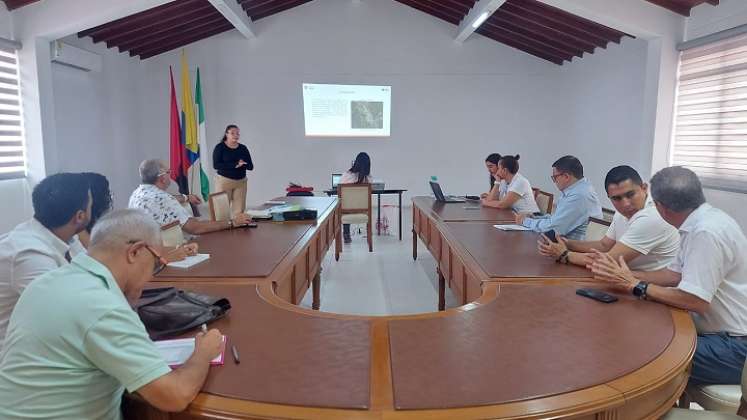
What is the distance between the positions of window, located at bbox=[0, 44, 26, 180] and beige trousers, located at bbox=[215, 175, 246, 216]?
6.39 ft

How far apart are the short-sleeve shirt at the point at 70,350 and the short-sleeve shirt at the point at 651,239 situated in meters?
1.85

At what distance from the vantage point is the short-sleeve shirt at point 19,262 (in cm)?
134

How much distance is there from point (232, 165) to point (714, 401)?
524 centimetres

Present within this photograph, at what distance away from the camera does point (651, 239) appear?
2014mm

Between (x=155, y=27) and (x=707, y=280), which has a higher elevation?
(x=155, y=27)

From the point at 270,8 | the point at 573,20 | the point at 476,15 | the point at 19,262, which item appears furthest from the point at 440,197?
the point at 270,8

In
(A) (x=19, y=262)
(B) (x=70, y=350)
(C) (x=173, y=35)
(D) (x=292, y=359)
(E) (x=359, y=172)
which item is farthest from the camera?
(C) (x=173, y=35)

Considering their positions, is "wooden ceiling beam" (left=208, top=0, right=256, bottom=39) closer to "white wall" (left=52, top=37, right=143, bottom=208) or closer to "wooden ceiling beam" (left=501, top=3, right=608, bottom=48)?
"white wall" (left=52, top=37, right=143, bottom=208)

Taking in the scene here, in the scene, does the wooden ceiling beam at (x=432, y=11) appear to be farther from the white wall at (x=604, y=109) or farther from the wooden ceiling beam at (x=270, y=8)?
the white wall at (x=604, y=109)

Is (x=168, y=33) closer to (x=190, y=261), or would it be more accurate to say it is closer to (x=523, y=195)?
(x=523, y=195)

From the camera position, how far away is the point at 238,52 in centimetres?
820

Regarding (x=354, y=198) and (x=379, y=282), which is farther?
(x=354, y=198)

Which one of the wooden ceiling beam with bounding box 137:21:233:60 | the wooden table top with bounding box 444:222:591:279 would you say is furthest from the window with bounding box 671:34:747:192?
the wooden ceiling beam with bounding box 137:21:233:60

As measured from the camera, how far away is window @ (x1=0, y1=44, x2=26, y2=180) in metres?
4.64
